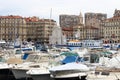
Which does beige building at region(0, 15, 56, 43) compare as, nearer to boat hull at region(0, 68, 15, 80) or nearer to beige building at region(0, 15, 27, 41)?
beige building at region(0, 15, 27, 41)

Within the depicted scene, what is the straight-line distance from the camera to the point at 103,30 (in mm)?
170875

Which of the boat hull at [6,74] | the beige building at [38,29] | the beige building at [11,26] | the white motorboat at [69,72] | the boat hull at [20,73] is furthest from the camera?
the beige building at [38,29]

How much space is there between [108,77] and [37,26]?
14939cm

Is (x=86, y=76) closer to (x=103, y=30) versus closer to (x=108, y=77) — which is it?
(x=108, y=77)

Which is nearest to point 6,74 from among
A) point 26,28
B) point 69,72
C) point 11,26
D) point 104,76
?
point 69,72

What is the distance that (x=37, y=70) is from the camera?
96.9 ft

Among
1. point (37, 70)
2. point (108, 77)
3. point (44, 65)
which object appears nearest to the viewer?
point (108, 77)

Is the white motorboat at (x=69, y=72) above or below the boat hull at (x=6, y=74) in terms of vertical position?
above

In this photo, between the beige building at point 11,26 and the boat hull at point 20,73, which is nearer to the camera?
the boat hull at point 20,73

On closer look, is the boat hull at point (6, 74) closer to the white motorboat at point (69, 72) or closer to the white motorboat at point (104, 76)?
the white motorboat at point (69, 72)

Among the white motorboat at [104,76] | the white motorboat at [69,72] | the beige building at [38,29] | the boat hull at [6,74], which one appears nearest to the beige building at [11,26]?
the beige building at [38,29]

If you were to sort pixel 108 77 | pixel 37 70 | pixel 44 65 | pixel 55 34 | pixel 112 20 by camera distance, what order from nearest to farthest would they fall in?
1. pixel 108 77
2. pixel 37 70
3. pixel 44 65
4. pixel 55 34
5. pixel 112 20

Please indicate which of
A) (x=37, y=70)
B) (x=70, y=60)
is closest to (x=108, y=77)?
(x=37, y=70)

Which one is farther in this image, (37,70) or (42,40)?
(42,40)
